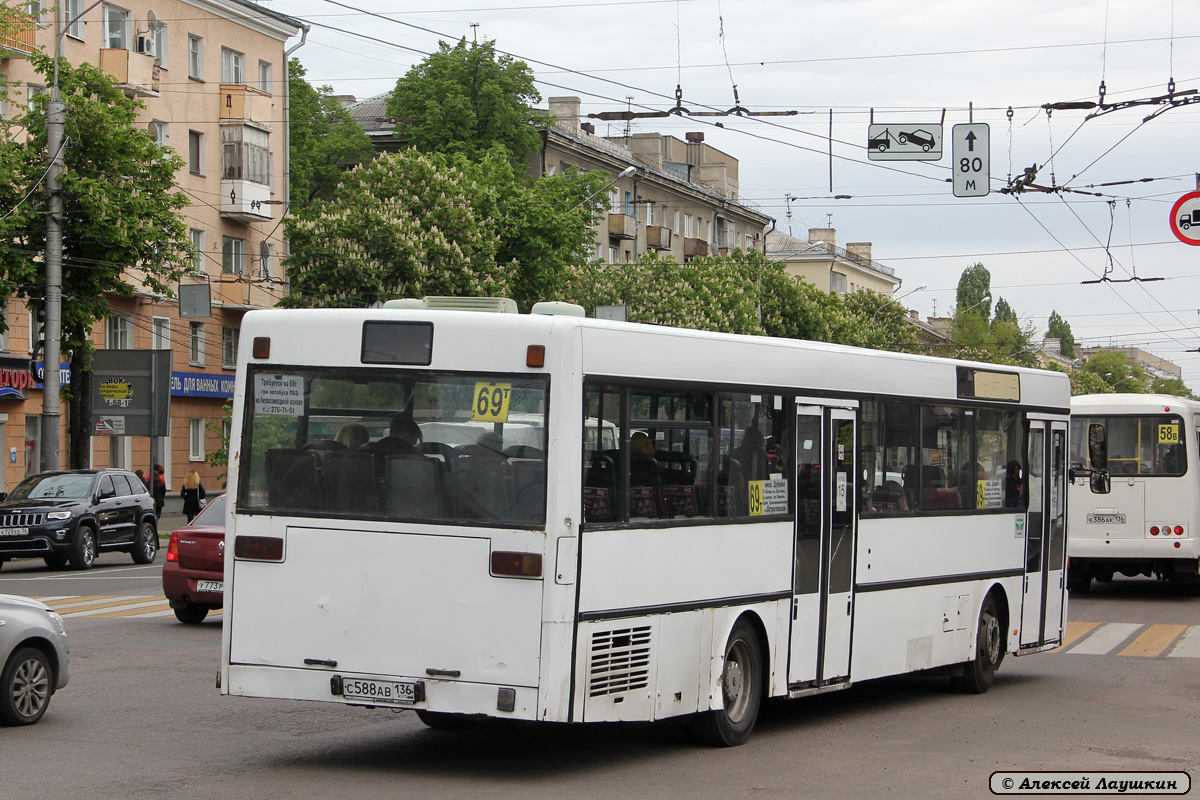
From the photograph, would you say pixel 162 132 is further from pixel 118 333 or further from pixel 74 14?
pixel 118 333

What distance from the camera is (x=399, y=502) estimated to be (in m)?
8.61

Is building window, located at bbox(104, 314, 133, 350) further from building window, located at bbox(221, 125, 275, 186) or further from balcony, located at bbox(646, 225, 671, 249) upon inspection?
balcony, located at bbox(646, 225, 671, 249)

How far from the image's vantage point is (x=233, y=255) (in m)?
49.6

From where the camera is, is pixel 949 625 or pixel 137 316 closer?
pixel 949 625

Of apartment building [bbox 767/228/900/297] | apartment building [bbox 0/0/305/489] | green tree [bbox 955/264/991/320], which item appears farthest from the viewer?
green tree [bbox 955/264/991/320]

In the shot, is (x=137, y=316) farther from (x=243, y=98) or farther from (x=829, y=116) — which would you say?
(x=829, y=116)

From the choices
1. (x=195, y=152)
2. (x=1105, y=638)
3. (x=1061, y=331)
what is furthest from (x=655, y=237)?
(x=1061, y=331)

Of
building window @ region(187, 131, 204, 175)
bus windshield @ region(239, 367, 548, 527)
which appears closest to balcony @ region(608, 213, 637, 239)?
building window @ region(187, 131, 204, 175)

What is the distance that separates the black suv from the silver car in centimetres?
1662

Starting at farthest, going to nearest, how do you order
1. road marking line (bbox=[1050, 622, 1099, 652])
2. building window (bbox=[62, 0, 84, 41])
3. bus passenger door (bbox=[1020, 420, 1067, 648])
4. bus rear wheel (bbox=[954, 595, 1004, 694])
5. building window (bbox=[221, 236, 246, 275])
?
building window (bbox=[221, 236, 246, 275]), building window (bbox=[62, 0, 84, 41]), road marking line (bbox=[1050, 622, 1099, 652]), bus passenger door (bbox=[1020, 420, 1067, 648]), bus rear wheel (bbox=[954, 595, 1004, 694])

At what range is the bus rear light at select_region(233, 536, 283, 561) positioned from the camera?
8.78m

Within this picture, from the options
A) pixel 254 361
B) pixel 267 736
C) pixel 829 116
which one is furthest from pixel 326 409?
pixel 829 116

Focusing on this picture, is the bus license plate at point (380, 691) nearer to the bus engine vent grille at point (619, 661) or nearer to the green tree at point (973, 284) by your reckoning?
the bus engine vent grille at point (619, 661)

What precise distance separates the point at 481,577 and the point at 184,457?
41450 mm
